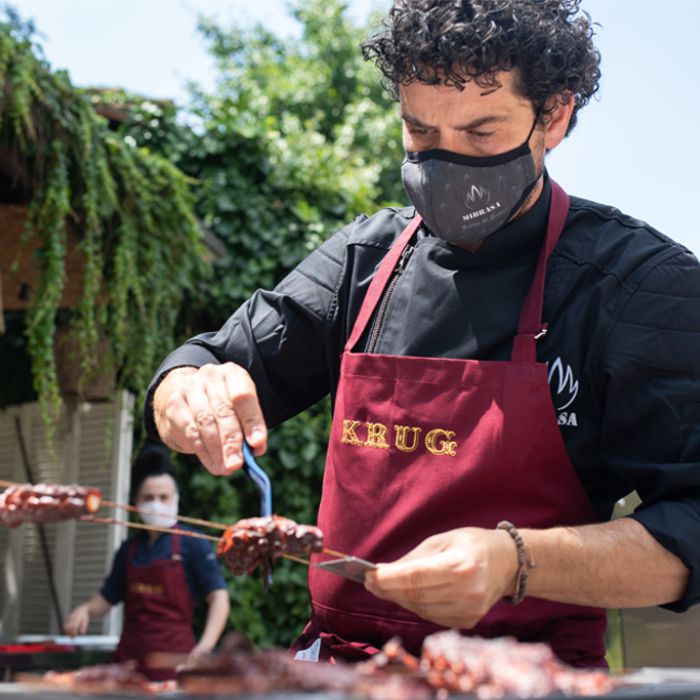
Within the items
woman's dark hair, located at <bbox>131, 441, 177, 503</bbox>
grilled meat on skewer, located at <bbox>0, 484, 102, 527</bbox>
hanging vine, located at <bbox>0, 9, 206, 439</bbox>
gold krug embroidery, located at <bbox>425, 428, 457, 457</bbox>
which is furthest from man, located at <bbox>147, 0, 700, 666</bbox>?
woman's dark hair, located at <bbox>131, 441, 177, 503</bbox>

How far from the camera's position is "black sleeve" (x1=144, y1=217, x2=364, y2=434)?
7.42ft

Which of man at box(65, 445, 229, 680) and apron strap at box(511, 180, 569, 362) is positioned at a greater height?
apron strap at box(511, 180, 569, 362)

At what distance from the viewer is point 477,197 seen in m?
2.10

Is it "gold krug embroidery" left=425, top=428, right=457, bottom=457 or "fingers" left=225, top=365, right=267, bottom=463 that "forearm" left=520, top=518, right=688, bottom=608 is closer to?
"gold krug embroidery" left=425, top=428, right=457, bottom=457

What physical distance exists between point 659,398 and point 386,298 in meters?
0.64

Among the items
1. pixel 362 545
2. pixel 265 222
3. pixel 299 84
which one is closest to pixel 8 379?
pixel 265 222

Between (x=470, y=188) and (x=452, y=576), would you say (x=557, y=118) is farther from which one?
(x=452, y=576)

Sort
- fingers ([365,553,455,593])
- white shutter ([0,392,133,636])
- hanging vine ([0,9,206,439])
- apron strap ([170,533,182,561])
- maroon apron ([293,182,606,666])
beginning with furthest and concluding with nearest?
white shutter ([0,392,133,636]) → apron strap ([170,533,182,561]) → hanging vine ([0,9,206,439]) → maroon apron ([293,182,606,666]) → fingers ([365,553,455,593])

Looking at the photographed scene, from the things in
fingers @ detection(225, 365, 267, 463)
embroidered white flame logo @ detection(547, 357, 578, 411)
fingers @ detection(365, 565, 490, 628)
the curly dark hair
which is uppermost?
the curly dark hair

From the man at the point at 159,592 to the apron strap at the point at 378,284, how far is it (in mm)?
4037

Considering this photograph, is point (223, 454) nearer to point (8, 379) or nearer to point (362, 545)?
point (362, 545)

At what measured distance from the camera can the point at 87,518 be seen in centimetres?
169

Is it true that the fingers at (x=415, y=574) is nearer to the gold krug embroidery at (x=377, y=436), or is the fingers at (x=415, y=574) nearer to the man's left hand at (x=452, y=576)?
the man's left hand at (x=452, y=576)

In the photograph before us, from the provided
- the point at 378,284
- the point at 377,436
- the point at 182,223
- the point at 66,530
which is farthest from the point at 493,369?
the point at 66,530
